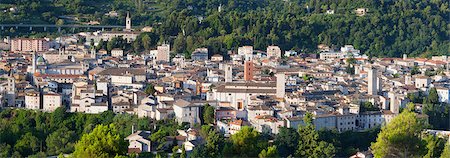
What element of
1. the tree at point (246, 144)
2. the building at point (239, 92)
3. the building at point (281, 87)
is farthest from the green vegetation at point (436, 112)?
the tree at point (246, 144)

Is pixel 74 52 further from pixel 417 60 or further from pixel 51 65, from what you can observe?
pixel 417 60

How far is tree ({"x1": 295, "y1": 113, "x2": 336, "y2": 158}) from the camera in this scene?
35.0 ft

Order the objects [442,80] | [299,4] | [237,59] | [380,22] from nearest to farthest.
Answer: [442,80], [237,59], [380,22], [299,4]

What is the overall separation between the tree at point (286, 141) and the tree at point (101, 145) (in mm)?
3493

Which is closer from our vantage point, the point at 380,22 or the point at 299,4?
the point at 380,22

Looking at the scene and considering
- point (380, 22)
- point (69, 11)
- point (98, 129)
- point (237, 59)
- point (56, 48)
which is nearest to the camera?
point (98, 129)

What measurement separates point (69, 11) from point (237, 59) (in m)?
7.09

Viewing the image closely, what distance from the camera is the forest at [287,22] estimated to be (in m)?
20.5

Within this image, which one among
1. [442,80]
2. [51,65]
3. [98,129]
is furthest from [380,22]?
[98,129]

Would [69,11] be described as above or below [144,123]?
above

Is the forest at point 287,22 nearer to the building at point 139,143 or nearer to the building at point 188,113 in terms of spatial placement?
the building at point 188,113

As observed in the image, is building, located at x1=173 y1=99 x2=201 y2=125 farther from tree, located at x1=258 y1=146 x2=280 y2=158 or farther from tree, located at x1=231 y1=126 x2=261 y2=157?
tree, located at x1=258 y1=146 x2=280 y2=158

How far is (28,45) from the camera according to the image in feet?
66.0

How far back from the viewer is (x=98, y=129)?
775cm
